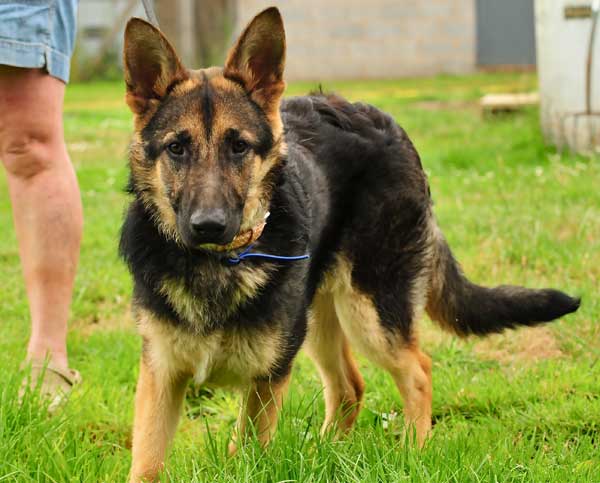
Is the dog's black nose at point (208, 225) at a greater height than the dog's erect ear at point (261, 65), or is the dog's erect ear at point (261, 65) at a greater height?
the dog's erect ear at point (261, 65)

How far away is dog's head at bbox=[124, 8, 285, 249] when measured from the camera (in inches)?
125

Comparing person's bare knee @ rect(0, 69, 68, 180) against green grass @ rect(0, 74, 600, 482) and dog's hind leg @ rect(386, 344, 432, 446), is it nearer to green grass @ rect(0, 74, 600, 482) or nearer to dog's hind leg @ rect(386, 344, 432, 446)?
green grass @ rect(0, 74, 600, 482)

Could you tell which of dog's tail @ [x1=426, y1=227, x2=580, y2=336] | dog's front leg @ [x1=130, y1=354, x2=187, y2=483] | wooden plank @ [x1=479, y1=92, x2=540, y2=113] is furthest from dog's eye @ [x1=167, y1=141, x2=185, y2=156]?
wooden plank @ [x1=479, y1=92, x2=540, y2=113]

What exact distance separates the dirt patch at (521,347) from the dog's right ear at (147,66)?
2.11 meters

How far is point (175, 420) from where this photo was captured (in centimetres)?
340

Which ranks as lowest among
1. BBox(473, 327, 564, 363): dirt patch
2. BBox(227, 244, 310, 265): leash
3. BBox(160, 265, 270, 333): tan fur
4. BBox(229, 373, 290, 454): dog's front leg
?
BBox(473, 327, 564, 363): dirt patch

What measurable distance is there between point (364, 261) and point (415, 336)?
16.7 inches

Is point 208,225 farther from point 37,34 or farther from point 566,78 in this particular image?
point 566,78

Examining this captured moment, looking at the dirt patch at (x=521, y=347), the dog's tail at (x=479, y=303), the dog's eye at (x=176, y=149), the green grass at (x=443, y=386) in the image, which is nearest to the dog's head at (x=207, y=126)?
the dog's eye at (x=176, y=149)

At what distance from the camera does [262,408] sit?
3.31 meters

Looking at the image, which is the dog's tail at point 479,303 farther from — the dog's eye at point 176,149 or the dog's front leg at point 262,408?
the dog's eye at point 176,149

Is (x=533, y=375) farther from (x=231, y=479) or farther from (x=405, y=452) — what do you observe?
(x=231, y=479)

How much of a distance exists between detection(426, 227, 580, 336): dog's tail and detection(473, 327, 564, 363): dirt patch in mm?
470

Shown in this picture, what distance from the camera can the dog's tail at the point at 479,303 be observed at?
12.7 feet
